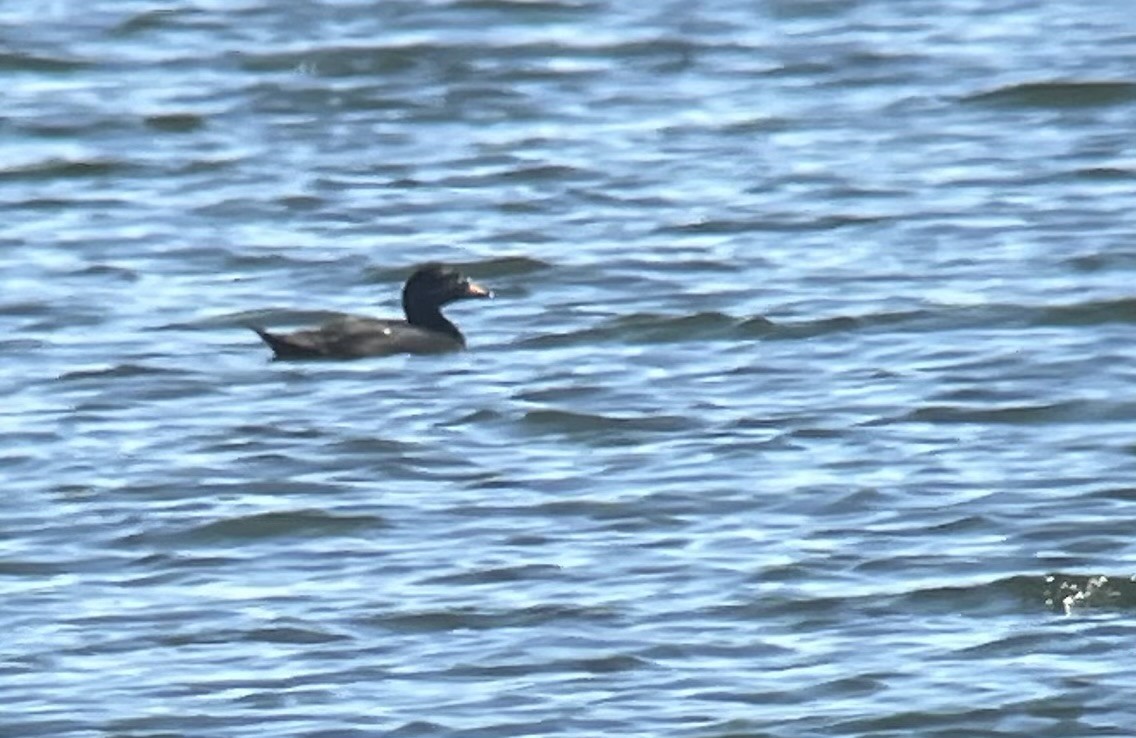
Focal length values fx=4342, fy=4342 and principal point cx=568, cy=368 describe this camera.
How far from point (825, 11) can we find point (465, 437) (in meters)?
11.0

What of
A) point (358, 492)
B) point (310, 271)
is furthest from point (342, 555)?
point (310, 271)

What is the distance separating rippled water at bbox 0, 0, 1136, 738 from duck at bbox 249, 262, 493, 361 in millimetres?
123

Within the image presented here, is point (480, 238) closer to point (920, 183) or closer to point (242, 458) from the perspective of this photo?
point (920, 183)

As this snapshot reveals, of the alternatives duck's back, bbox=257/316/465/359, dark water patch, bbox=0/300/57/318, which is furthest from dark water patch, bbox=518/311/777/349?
dark water patch, bbox=0/300/57/318

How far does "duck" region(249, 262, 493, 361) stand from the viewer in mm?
17156

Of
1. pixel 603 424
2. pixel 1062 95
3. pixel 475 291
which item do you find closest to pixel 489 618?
pixel 603 424

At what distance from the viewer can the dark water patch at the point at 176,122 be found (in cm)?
2302

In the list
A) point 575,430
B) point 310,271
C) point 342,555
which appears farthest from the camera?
point 310,271

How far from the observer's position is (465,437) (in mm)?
15672

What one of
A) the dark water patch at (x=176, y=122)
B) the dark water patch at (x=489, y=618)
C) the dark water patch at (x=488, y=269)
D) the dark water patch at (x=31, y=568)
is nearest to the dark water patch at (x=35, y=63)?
the dark water patch at (x=176, y=122)

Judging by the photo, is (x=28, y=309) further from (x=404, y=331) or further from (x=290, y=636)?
(x=290, y=636)

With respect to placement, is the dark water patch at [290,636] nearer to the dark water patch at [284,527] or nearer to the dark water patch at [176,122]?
the dark water patch at [284,527]

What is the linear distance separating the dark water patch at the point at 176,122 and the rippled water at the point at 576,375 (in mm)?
38

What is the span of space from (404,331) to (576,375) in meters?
1.11
